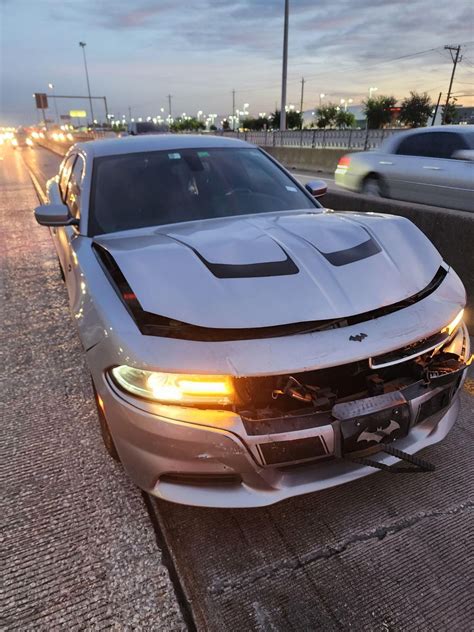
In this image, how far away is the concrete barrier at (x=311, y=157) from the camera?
19.1 m

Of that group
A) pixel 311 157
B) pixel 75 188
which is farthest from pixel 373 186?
pixel 311 157

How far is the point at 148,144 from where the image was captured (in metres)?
3.51

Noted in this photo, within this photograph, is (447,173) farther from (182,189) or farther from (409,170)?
(182,189)

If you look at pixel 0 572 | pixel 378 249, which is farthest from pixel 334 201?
pixel 0 572

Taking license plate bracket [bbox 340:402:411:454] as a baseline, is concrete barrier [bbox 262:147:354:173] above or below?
below

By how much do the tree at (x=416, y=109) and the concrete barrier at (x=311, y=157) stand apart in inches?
2112

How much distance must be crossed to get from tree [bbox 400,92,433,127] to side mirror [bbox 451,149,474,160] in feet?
225

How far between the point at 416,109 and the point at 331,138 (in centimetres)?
4871

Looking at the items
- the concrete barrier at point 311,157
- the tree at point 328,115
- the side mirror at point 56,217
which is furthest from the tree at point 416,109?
the side mirror at point 56,217

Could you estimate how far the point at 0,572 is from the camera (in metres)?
1.93

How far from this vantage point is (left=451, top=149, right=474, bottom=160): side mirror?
6570mm

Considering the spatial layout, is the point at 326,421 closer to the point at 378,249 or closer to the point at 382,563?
the point at 382,563

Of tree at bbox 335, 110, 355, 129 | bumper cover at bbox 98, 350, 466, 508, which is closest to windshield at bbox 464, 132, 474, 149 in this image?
bumper cover at bbox 98, 350, 466, 508

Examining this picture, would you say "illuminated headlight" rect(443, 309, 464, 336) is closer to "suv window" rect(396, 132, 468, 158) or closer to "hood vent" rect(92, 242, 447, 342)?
"hood vent" rect(92, 242, 447, 342)
